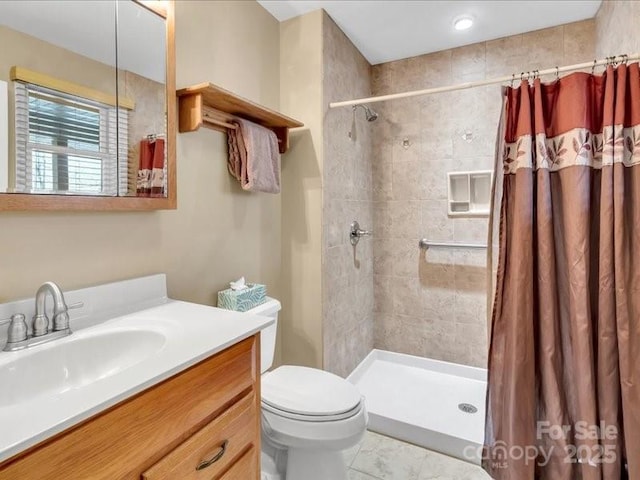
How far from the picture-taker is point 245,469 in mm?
1012

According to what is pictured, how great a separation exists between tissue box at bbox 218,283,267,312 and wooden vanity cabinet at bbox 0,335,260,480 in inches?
20.5

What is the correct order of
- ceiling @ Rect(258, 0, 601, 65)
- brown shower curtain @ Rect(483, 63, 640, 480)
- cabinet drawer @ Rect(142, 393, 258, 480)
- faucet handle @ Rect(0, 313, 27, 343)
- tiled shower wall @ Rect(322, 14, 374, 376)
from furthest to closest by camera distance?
tiled shower wall @ Rect(322, 14, 374, 376), ceiling @ Rect(258, 0, 601, 65), brown shower curtain @ Rect(483, 63, 640, 480), faucet handle @ Rect(0, 313, 27, 343), cabinet drawer @ Rect(142, 393, 258, 480)

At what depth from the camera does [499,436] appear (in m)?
1.45

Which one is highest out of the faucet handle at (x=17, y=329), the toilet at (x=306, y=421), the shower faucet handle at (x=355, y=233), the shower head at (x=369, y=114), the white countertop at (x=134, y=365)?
the shower head at (x=369, y=114)

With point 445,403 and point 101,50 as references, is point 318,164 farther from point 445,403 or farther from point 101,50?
point 445,403

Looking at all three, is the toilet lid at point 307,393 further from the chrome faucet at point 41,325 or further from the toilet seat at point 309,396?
the chrome faucet at point 41,325

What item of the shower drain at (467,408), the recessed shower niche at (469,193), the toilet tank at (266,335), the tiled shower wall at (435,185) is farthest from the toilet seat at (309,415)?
the recessed shower niche at (469,193)

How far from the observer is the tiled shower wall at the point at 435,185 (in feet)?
7.88

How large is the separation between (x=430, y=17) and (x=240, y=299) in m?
1.97

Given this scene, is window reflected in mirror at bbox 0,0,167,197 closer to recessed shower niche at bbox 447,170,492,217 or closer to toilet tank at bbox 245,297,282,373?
toilet tank at bbox 245,297,282,373

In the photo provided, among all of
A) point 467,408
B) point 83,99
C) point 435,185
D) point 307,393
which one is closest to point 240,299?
point 307,393

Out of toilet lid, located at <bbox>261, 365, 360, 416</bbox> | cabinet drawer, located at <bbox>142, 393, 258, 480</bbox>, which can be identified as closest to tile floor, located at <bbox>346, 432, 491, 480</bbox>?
toilet lid, located at <bbox>261, 365, 360, 416</bbox>

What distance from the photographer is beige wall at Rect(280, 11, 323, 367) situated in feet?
6.65

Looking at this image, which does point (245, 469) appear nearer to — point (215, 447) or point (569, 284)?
point (215, 447)
